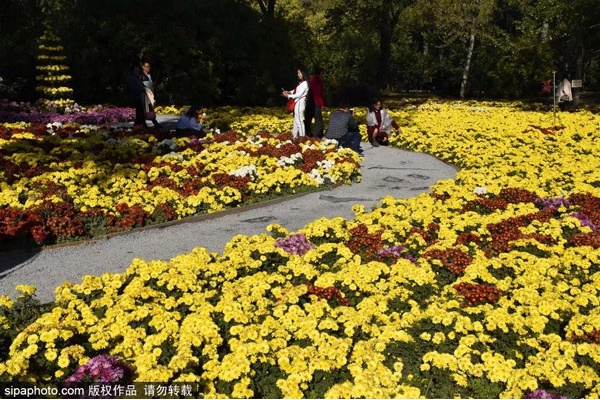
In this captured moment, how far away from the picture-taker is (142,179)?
11320 mm

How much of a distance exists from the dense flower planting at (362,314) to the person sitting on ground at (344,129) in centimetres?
625

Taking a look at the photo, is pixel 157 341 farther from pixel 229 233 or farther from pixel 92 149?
pixel 92 149

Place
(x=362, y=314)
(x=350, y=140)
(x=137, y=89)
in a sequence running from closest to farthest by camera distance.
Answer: (x=362, y=314) < (x=350, y=140) < (x=137, y=89)

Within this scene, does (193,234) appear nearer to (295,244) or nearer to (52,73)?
(295,244)

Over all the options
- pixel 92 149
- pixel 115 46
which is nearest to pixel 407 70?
pixel 115 46

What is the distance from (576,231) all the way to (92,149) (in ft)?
35.7

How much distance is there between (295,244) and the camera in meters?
7.84

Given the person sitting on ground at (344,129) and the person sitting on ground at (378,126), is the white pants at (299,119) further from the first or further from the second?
the person sitting on ground at (378,126)

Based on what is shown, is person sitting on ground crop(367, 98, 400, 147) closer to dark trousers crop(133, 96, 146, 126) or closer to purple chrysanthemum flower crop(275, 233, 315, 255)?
dark trousers crop(133, 96, 146, 126)

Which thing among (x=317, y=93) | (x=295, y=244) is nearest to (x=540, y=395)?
(x=295, y=244)

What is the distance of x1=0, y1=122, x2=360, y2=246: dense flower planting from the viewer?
9219 mm

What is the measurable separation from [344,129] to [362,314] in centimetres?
1009

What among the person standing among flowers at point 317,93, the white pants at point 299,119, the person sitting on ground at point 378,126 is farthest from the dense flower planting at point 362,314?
the person sitting on ground at point 378,126

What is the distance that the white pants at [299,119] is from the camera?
15647 mm
